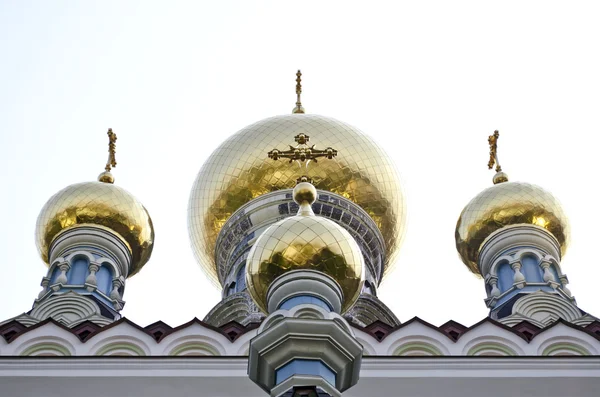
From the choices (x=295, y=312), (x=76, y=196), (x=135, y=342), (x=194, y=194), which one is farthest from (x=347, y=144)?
(x=295, y=312)

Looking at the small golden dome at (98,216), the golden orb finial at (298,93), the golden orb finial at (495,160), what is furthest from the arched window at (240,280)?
the golden orb finial at (495,160)

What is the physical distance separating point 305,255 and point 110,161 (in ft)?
29.1

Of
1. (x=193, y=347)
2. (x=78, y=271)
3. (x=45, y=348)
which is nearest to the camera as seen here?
(x=193, y=347)

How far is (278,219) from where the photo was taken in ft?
46.4

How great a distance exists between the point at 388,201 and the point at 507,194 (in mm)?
1592

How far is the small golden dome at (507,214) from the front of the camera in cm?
1405

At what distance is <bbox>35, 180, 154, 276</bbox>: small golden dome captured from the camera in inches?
559

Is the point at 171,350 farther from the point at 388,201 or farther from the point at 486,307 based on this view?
the point at 388,201

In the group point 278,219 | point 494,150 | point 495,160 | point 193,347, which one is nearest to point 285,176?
point 278,219

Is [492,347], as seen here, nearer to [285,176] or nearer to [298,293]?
[298,293]

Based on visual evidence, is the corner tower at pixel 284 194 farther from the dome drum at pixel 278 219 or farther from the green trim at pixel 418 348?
the green trim at pixel 418 348

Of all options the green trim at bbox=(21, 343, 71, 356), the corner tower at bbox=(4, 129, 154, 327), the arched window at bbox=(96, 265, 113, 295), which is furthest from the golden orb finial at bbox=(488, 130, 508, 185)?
the green trim at bbox=(21, 343, 71, 356)

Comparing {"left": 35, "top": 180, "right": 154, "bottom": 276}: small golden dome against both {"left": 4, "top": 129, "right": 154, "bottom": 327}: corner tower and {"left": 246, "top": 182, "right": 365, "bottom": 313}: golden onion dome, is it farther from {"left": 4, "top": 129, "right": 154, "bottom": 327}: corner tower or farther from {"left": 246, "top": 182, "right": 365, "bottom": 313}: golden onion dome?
{"left": 246, "top": 182, "right": 365, "bottom": 313}: golden onion dome

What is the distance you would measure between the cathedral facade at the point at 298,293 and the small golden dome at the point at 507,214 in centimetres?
2
